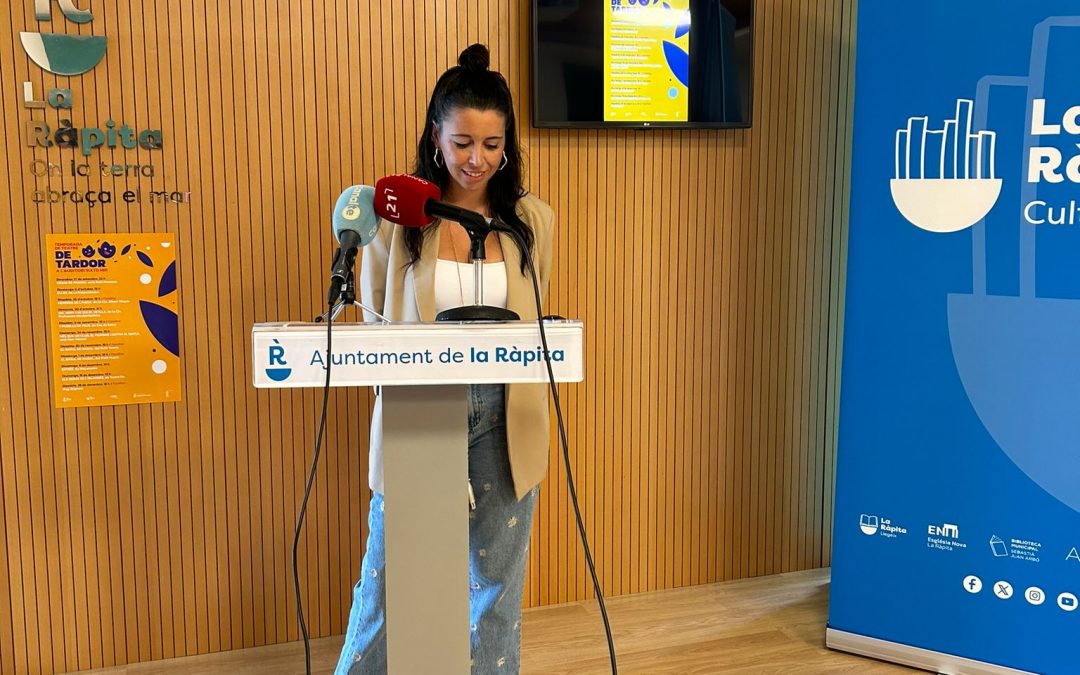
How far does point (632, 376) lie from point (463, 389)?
1.80 metres

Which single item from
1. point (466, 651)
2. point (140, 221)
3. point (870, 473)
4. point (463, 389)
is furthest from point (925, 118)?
point (140, 221)

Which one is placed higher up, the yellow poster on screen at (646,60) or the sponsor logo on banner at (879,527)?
the yellow poster on screen at (646,60)

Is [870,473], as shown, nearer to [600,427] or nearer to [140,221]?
[600,427]

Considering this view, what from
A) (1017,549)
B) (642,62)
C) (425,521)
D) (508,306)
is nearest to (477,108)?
(508,306)

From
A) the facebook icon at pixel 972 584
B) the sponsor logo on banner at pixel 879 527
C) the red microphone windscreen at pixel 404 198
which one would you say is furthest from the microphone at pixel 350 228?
the facebook icon at pixel 972 584

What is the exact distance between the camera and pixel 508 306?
74.5 inches

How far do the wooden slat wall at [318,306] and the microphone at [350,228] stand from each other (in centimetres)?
132

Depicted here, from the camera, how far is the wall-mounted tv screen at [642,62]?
9.31ft

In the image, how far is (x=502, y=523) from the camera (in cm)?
191

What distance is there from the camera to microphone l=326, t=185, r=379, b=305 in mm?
1316

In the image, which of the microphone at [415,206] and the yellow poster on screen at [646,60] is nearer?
the microphone at [415,206]

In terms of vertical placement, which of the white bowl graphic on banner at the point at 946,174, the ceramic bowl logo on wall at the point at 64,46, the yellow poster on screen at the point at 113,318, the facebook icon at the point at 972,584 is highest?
the ceramic bowl logo on wall at the point at 64,46

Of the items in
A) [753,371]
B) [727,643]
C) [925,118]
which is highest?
[925,118]

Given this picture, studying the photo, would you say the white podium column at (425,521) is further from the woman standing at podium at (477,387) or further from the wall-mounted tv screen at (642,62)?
the wall-mounted tv screen at (642,62)
